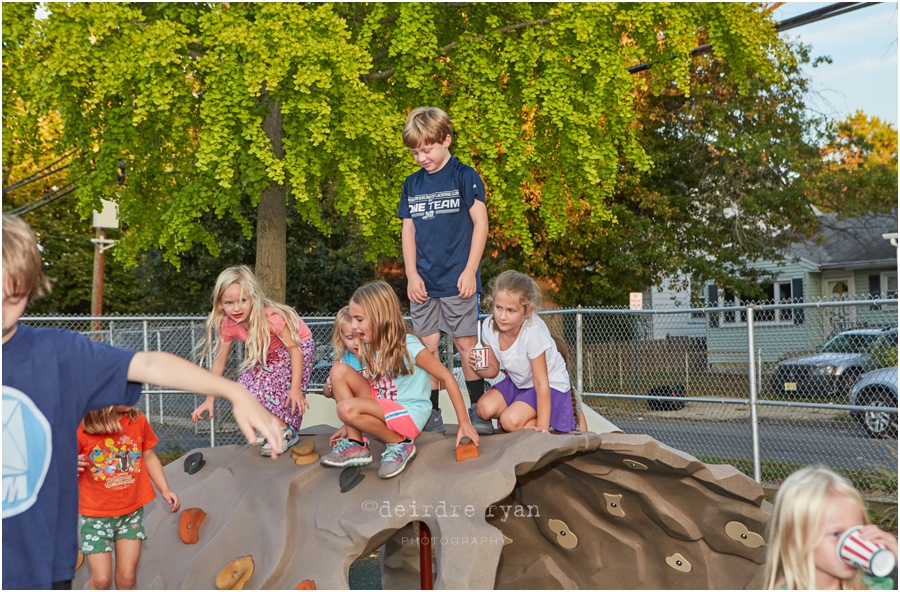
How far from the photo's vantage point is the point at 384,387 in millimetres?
4520

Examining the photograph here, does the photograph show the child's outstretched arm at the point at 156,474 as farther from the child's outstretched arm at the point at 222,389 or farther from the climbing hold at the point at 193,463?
the child's outstretched arm at the point at 222,389

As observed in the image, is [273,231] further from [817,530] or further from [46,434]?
[817,530]

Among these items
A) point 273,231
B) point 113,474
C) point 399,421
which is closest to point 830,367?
point 399,421

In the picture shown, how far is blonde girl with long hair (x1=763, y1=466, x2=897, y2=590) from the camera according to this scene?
7.17 ft

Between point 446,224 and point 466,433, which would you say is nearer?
point 466,433

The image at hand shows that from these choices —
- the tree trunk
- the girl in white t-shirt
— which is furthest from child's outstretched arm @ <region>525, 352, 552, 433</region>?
the tree trunk

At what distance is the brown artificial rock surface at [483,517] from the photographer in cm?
378

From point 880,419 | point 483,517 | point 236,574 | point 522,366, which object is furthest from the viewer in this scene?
point 880,419

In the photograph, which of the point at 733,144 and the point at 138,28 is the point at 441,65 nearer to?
the point at 138,28

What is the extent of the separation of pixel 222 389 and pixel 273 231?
8681 millimetres

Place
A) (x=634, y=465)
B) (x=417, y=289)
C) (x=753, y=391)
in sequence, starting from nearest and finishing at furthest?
1. (x=634, y=465)
2. (x=417, y=289)
3. (x=753, y=391)

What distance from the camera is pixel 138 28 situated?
28.7 ft

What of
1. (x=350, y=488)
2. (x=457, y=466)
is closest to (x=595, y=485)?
(x=457, y=466)

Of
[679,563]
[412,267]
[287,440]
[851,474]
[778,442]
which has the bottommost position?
[778,442]
